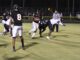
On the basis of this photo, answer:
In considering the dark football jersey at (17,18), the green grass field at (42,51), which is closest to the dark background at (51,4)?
the green grass field at (42,51)

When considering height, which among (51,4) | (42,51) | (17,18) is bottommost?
(42,51)

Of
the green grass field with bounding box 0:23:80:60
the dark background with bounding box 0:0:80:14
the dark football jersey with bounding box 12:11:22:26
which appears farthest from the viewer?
the dark background with bounding box 0:0:80:14

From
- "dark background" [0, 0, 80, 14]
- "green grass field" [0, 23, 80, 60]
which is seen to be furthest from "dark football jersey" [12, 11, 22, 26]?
"dark background" [0, 0, 80, 14]

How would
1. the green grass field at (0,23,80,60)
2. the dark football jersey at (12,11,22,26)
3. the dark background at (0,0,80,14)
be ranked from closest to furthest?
the green grass field at (0,23,80,60) < the dark football jersey at (12,11,22,26) < the dark background at (0,0,80,14)

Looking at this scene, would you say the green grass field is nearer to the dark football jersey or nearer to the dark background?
the dark football jersey

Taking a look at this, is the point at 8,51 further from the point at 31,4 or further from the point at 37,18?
the point at 31,4

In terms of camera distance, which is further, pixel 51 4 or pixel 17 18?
pixel 51 4

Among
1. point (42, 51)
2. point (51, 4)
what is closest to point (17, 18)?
point (42, 51)

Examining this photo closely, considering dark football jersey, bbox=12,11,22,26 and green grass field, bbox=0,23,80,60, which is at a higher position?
dark football jersey, bbox=12,11,22,26

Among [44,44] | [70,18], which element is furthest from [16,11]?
[70,18]

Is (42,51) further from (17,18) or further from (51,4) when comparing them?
(51,4)

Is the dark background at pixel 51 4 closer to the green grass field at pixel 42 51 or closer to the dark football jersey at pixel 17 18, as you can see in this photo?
the green grass field at pixel 42 51

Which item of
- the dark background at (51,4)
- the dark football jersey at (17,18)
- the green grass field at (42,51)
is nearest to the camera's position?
the green grass field at (42,51)

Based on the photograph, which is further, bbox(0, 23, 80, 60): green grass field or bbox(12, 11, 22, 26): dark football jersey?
bbox(12, 11, 22, 26): dark football jersey
